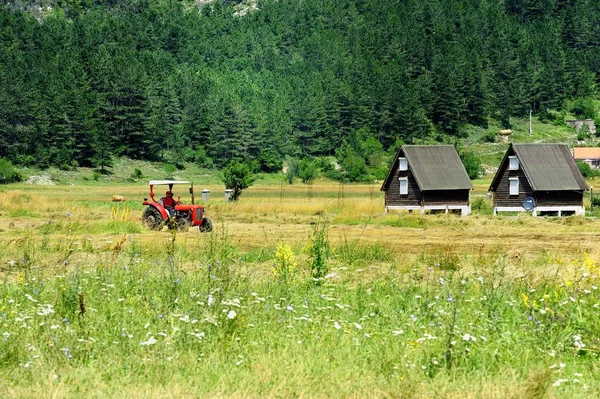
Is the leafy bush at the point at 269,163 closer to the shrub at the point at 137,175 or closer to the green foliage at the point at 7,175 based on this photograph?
the shrub at the point at 137,175

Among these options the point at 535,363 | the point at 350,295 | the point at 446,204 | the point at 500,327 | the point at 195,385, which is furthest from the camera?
the point at 446,204

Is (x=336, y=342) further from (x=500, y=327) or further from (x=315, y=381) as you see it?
(x=500, y=327)

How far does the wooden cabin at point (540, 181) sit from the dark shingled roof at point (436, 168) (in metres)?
2.45

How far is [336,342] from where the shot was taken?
1118 centimetres

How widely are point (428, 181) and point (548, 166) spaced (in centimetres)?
732

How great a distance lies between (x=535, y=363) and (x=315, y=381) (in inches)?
104

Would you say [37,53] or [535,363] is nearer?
[535,363]

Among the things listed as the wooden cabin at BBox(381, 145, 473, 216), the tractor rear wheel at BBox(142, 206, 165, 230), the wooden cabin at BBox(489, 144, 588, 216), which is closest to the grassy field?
the tractor rear wheel at BBox(142, 206, 165, 230)

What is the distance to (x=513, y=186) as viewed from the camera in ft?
183

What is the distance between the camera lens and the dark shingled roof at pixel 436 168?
5562 cm

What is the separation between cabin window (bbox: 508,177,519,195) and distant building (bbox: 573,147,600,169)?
239 ft

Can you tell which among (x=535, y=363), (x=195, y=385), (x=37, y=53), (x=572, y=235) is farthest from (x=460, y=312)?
(x=37, y=53)

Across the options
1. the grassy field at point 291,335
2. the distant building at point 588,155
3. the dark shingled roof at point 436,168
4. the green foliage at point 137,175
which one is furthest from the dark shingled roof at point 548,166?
the distant building at point 588,155

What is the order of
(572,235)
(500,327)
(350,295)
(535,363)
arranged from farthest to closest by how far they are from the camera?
(572,235), (350,295), (500,327), (535,363)
